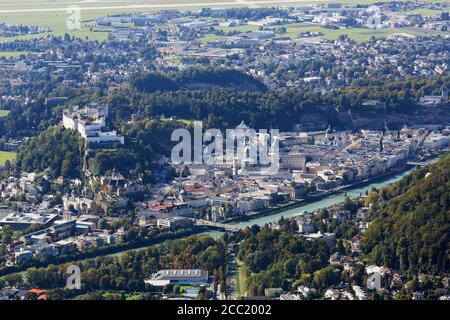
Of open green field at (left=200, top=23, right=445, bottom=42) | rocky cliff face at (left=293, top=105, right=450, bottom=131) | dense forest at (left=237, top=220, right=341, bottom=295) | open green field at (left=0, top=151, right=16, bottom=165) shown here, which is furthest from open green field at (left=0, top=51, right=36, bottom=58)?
dense forest at (left=237, top=220, right=341, bottom=295)

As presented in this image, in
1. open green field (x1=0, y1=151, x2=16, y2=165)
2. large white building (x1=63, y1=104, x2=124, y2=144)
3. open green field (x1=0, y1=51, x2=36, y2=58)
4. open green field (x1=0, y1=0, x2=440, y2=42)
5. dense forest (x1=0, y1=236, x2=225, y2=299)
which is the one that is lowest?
open green field (x1=0, y1=51, x2=36, y2=58)

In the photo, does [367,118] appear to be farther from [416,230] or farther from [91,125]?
[416,230]

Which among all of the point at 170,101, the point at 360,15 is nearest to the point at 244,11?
the point at 360,15

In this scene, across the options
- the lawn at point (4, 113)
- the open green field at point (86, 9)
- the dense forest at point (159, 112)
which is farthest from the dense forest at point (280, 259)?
the open green field at point (86, 9)

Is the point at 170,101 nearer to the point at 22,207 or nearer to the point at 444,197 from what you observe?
the point at 22,207

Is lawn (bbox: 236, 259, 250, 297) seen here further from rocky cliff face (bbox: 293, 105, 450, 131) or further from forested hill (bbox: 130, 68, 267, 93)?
forested hill (bbox: 130, 68, 267, 93)

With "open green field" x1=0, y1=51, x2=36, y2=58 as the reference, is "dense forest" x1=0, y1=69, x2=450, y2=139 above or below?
above
